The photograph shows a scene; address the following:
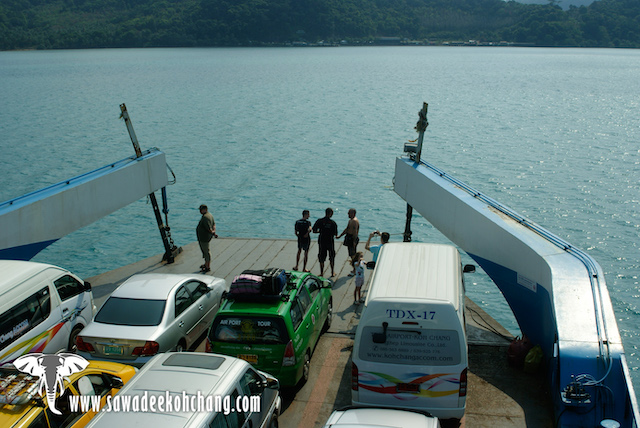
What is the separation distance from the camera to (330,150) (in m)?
47.3

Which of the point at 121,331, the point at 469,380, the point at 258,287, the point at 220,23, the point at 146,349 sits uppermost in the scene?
the point at 220,23

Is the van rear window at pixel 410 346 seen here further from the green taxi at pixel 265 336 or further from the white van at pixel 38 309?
the white van at pixel 38 309

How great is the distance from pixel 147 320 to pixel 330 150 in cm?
3821

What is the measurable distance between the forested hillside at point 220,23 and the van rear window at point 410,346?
180 m

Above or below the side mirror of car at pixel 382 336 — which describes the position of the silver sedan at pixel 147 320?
below

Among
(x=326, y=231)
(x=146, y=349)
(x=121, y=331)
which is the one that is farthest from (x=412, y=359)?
(x=326, y=231)

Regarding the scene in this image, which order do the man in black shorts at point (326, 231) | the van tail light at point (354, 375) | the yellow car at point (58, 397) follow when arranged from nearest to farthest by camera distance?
the yellow car at point (58, 397), the van tail light at point (354, 375), the man in black shorts at point (326, 231)

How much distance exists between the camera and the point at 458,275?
8.92 m

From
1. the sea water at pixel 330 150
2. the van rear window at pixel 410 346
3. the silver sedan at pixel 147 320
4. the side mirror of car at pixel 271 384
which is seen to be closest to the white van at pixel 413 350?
the van rear window at pixel 410 346

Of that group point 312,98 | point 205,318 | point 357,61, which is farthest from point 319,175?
point 357,61

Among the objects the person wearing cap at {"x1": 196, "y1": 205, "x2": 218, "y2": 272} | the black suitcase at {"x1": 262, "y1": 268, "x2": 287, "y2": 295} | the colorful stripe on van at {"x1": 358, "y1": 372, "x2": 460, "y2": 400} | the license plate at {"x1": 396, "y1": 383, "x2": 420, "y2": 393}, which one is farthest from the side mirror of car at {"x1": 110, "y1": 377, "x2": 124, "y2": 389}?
the person wearing cap at {"x1": 196, "y1": 205, "x2": 218, "y2": 272}

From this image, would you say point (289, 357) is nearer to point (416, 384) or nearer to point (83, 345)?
point (416, 384)

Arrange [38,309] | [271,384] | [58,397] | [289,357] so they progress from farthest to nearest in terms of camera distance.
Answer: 1. [38,309]
2. [289,357]
3. [271,384]
4. [58,397]

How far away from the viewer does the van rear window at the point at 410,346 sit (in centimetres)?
778
